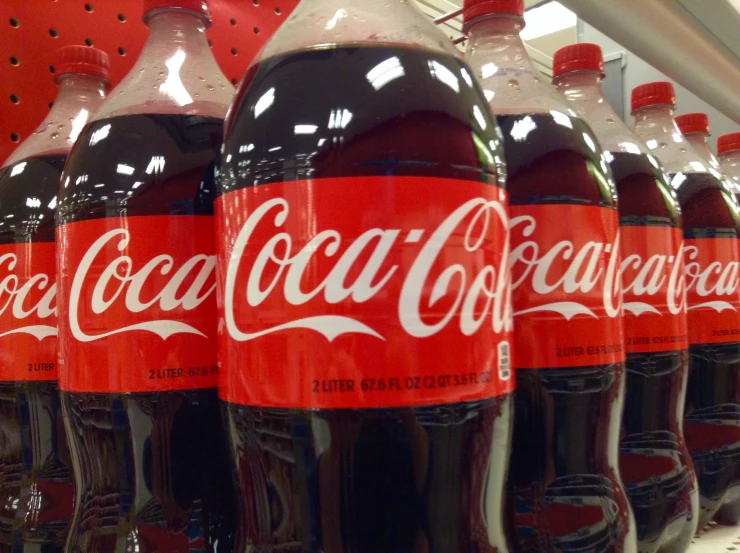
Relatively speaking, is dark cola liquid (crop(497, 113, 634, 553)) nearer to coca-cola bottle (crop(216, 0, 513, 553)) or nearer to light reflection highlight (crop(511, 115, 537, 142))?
light reflection highlight (crop(511, 115, 537, 142))

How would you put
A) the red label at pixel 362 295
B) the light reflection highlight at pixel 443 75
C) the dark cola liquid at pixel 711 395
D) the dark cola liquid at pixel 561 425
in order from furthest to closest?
the dark cola liquid at pixel 711 395 < the dark cola liquid at pixel 561 425 < the light reflection highlight at pixel 443 75 < the red label at pixel 362 295

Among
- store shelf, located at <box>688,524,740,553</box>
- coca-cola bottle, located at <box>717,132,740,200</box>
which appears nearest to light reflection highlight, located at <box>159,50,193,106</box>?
store shelf, located at <box>688,524,740,553</box>

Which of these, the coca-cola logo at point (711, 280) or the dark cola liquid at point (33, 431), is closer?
the dark cola liquid at point (33, 431)

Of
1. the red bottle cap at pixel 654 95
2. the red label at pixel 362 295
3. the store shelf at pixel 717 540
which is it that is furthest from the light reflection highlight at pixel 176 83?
the store shelf at pixel 717 540

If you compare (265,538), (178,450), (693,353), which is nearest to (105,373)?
(178,450)

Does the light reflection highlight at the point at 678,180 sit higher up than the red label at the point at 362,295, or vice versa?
the light reflection highlight at the point at 678,180

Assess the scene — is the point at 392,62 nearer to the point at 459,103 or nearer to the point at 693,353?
the point at 459,103

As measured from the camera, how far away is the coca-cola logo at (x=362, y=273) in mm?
582

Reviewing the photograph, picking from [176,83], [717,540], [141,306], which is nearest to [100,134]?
[176,83]

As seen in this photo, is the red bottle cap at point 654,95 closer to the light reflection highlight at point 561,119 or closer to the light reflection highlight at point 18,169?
the light reflection highlight at point 561,119

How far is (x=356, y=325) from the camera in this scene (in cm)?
58

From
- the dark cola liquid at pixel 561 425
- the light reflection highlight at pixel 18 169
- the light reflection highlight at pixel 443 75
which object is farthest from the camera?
the light reflection highlight at pixel 18 169

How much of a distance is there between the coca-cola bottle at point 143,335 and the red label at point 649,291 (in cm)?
60

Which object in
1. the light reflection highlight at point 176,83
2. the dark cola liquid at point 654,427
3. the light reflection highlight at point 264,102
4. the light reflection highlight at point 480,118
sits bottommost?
the dark cola liquid at point 654,427
